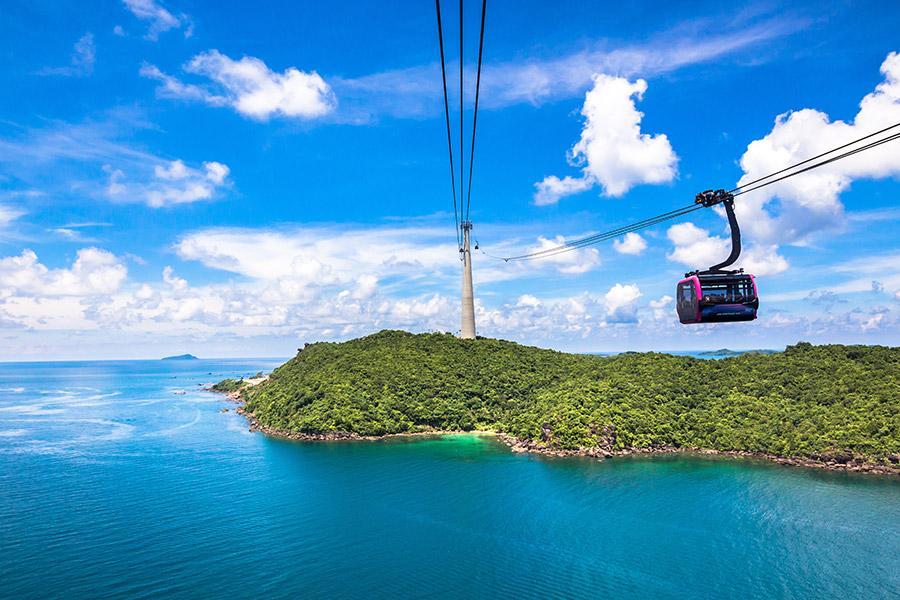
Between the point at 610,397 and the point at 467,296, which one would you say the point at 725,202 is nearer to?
the point at 610,397

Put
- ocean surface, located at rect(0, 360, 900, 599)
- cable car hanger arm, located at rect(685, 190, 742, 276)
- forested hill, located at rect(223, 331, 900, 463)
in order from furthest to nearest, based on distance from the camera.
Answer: forested hill, located at rect(223, 331, 900, 463) < ocean surface, located at rect(0, 360, 900, 599) < cable car hanger arm, located at rect(685, 190, 742, 276)

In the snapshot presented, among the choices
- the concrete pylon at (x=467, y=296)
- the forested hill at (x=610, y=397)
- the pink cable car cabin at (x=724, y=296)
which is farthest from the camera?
the concrete pylon at (x=467, y=296)

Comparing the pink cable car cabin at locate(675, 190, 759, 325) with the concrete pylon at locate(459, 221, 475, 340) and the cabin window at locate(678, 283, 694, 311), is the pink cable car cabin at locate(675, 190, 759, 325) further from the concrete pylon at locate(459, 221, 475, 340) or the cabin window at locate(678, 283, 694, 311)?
the concrete pylon at locate(459, 221, 475, 340)

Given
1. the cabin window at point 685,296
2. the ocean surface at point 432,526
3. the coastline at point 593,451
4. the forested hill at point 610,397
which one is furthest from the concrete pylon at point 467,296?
the cabin window at point 685,296

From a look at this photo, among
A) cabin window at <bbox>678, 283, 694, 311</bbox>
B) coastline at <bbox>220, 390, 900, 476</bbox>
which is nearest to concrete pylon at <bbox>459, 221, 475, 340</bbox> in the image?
coastline at <bbox>220, 390, 900, 476</bbox>

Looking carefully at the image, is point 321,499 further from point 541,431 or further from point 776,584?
point 776,584

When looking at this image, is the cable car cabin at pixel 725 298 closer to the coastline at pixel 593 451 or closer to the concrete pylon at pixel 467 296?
the coastline at pixel 593 451

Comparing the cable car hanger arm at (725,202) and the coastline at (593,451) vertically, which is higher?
the cable car hanger arm at (725,202)
